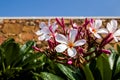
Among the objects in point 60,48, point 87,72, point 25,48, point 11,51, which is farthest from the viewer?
point 25,48

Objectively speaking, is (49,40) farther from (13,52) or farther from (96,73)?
(13,52)

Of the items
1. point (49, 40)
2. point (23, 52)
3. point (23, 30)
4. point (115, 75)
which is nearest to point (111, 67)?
point (115, 75)

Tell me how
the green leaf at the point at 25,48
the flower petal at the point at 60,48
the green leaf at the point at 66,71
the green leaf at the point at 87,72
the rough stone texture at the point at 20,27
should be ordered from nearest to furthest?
the flower petal at the point at 60,48
the green leaf at the point at 87,72
the green leaf at the point at 66,71
the green leaf at the point at 25,48
the rough stone texture at the point at 20,27

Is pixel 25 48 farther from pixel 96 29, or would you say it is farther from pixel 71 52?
pixel 71 52

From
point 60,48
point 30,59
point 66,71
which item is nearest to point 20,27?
point 30,59

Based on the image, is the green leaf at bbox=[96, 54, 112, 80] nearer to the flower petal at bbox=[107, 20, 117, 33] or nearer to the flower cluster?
the flower cluster

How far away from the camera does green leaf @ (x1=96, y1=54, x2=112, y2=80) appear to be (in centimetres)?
279

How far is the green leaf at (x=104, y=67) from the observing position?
279cm

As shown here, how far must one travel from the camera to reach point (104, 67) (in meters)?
2.84

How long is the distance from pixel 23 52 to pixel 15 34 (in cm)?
532

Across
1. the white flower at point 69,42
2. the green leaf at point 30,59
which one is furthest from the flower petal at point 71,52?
the green leaf at point 30,59

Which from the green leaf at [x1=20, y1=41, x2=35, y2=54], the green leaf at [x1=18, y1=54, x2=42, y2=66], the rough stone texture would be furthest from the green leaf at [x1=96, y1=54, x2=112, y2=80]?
the rough stone texture

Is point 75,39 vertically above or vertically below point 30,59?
above

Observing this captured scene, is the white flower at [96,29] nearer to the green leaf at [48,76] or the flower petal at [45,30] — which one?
the flower petal at [45,30]
